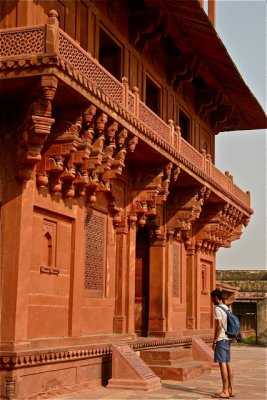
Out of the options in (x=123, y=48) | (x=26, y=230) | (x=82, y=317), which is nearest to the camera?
(x=26, y=230)

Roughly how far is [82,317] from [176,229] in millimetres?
5010

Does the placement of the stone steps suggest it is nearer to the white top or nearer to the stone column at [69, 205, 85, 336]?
the stone column at [69, 205, 85, 336]

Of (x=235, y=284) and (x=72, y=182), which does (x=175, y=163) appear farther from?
(x=235, y=284)

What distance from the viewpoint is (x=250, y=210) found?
2092 cm

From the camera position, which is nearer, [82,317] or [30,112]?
[30,112]

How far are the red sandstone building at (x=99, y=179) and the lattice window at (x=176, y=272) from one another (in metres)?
0.05

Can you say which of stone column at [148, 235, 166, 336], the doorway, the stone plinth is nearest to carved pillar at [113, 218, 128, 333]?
the stone plinth

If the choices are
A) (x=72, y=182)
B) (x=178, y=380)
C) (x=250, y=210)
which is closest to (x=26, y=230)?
(x=72, y=182)

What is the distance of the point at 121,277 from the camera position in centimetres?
1355

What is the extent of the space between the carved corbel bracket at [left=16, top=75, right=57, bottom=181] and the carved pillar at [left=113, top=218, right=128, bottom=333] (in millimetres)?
4152

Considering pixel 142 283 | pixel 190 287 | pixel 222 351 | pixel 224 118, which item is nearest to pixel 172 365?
pixel 222 351

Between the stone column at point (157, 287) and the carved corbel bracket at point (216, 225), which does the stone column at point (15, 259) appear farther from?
the carved corbel bracket at point (216, 225)

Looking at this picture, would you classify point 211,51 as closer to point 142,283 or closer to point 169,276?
point 169,276

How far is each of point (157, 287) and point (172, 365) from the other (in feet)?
10.7
